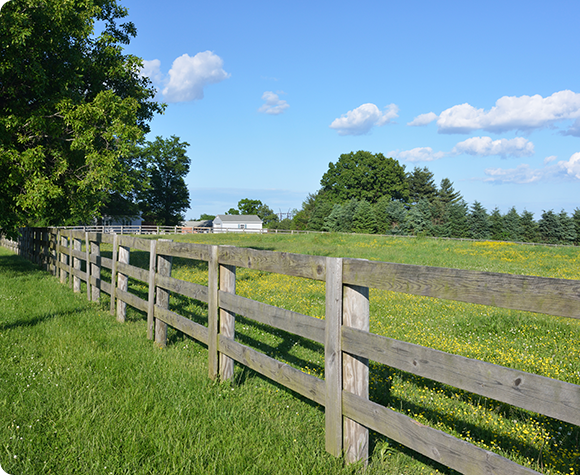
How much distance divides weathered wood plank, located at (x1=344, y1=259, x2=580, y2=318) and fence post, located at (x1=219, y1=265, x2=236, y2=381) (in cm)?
197

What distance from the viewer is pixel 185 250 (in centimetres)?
571

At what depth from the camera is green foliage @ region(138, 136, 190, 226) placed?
71.8m

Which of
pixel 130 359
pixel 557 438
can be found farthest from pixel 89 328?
pixel 557 438

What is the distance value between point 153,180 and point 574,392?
246ft

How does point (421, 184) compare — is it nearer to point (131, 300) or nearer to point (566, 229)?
point (566, 229)

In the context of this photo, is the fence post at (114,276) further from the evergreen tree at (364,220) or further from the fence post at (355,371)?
the evergreen tree at (364,220)

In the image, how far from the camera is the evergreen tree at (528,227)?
64.9 m

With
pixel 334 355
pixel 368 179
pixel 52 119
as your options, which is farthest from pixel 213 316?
pixel 368 179

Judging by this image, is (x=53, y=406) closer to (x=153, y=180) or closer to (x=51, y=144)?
(x=51, y=144)

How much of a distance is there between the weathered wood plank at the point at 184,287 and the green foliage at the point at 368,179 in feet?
287

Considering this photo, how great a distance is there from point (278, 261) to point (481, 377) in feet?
6.83

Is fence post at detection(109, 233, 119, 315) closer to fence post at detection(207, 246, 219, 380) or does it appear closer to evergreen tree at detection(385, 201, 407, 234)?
fence post at detection(207, 246, 219, 380)

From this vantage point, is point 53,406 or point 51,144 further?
point 51,144

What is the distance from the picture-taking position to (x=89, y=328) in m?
6.84
